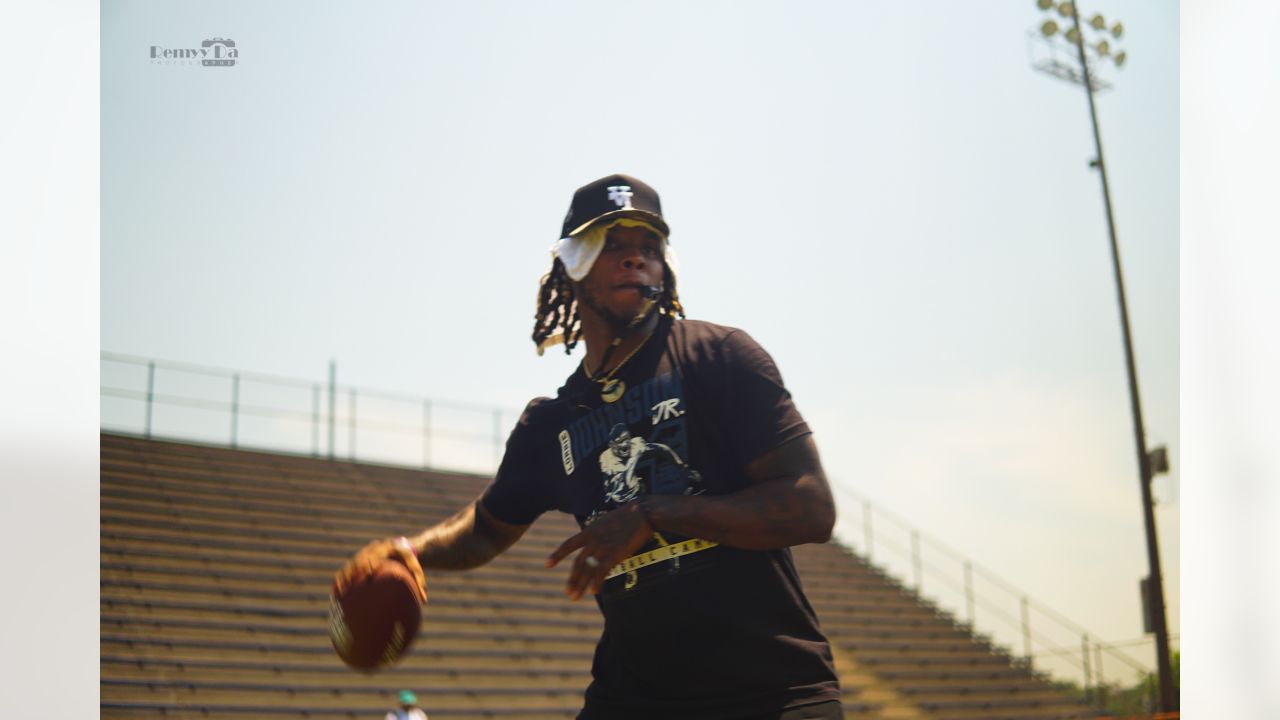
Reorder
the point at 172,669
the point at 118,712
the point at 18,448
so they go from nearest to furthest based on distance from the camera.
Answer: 1. the point at 18,448
2. the point at 118,712
3. the point at 172,669

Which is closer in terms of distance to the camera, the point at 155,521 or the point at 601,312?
the point at 601,312

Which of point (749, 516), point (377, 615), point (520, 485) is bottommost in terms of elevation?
point (377, 615)

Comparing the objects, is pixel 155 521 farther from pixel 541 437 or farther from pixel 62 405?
pixel 541 437

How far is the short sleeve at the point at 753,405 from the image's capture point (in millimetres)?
1926

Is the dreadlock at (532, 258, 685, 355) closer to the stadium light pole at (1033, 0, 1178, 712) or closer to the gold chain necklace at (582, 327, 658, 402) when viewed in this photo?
the gold chain necklace at (582, 327, 658, 402)

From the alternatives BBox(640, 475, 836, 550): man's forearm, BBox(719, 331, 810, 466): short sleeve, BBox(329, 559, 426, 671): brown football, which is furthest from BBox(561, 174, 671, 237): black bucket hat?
BBox(329, 559, 426, 671): brown football

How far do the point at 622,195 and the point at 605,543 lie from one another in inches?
27.5

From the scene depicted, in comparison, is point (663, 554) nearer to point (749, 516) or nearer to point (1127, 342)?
point (749, 516)

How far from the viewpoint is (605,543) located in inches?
71.0

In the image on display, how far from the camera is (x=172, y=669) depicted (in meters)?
8.97

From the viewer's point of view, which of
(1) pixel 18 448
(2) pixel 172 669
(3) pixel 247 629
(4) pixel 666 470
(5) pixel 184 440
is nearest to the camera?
(4) pixel 666 470

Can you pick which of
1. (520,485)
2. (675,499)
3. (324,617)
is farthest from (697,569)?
(324,617)

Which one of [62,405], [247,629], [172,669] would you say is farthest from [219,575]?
[62,405]
